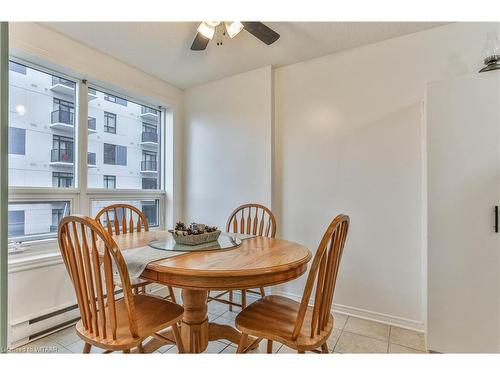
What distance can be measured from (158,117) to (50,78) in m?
1.18

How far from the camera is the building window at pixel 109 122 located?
2680 mm

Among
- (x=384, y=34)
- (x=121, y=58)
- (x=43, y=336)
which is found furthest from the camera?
(x=121, y=58)

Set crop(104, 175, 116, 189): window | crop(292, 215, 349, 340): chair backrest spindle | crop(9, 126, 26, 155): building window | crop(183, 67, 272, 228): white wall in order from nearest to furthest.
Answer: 1. crop(292, 215, 349, 340): chair backrest spindle
2. crop(9, 126, 26, 155): building window
3. crop(104, 175, 116, 189): window
4. crop(183, 67, 272, 228): white wall

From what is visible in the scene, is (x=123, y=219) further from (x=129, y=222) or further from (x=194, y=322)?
(x=194, y=322)

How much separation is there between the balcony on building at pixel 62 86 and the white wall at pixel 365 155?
1.56 meters

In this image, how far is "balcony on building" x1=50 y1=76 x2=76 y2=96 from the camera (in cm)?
226

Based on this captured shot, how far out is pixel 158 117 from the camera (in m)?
3.27

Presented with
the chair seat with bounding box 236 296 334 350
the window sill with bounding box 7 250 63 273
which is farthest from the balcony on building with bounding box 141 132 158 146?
the chair seat with bounding box 236 296 334 350

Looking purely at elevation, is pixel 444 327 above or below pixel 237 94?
below

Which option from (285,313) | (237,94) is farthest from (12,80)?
(285,313)

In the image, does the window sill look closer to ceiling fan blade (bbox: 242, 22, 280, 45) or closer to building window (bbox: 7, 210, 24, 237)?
building window (bbox: 7, 210, 24, 237)

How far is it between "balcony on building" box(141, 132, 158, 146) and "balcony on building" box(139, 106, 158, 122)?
178mm
